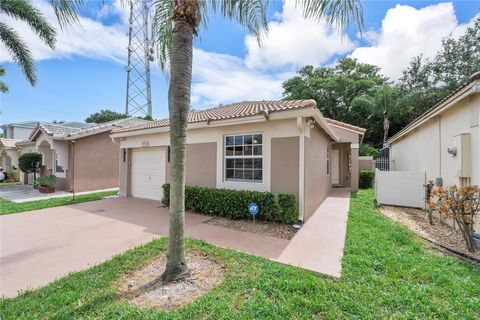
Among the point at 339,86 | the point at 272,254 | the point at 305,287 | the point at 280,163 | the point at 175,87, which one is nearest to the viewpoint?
the point at 305,287

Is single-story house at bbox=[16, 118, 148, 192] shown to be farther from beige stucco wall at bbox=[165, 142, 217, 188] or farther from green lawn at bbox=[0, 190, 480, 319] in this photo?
green lawn at bbox=[0, 190, 480, 319]

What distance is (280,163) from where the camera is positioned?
694 cm

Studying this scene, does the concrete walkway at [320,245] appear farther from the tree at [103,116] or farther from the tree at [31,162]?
the tree at [103,116]

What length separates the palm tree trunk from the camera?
141 inches

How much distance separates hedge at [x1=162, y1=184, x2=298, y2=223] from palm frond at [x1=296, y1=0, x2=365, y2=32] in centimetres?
441

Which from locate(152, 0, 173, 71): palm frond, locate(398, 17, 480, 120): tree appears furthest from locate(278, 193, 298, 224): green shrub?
locate(398, 17, 480, 120): tree

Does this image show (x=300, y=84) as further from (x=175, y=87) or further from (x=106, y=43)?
(x=175, y=87)

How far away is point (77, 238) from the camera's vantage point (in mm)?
5812

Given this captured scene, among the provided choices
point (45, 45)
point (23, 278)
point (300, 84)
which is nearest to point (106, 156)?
point (45, 45)

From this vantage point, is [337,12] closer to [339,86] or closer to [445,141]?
[445,141]

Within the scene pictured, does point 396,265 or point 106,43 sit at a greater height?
point 106,43

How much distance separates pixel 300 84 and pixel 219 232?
33028mm

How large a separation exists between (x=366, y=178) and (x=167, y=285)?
1562 centimetres

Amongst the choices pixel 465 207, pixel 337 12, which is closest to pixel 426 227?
pixel 465 207
